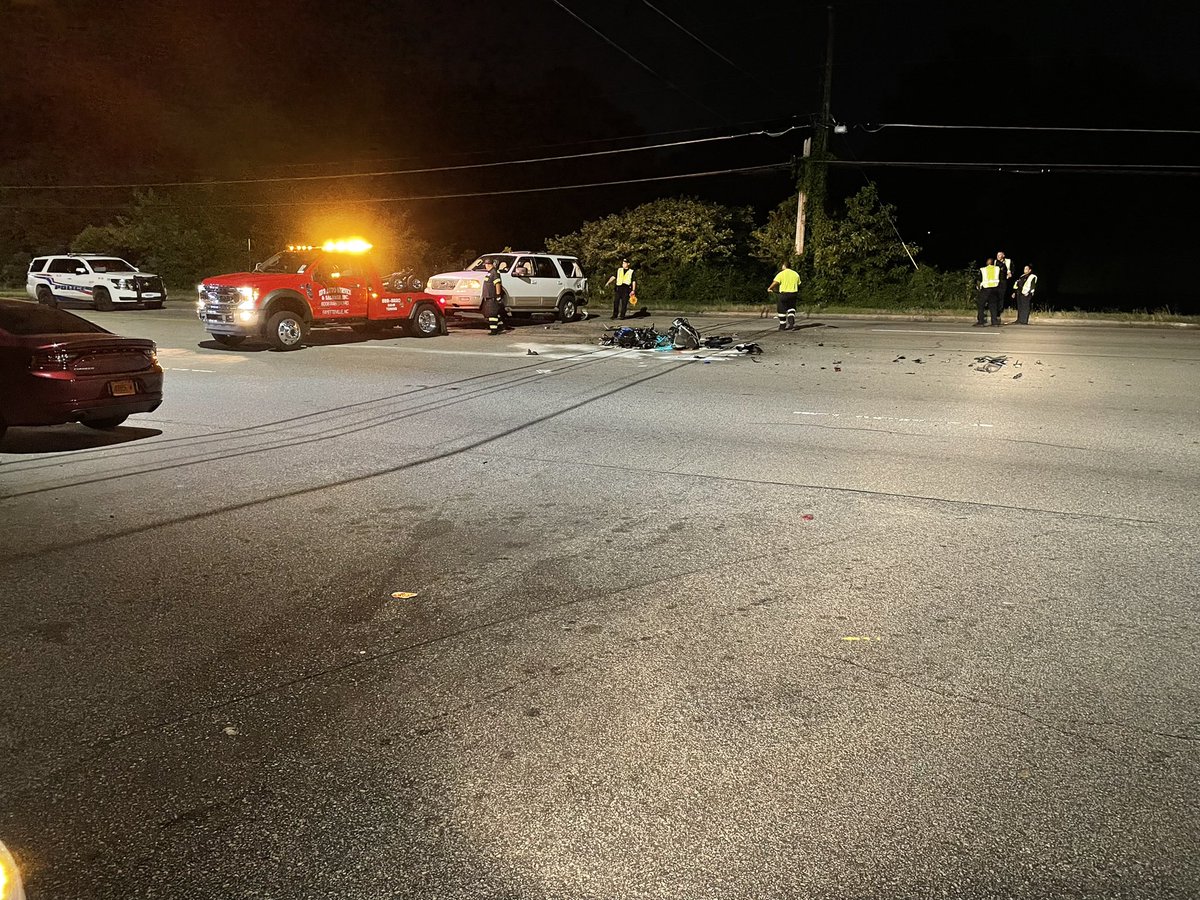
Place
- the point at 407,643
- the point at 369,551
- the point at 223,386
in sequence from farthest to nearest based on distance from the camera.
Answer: the point at 223,386 < the point at 369,551 < the point at 407,643

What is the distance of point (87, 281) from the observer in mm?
28594

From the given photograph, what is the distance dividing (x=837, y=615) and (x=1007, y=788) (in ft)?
5.20

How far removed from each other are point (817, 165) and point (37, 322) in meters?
27.1

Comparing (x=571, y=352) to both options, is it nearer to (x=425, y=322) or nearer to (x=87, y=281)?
(x=425, y=322)

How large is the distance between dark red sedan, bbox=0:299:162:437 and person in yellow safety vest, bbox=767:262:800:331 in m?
16.7

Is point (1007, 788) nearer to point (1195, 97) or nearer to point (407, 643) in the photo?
point (407, 643)

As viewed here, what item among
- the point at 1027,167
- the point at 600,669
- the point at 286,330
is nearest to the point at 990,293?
the point at 1027,167

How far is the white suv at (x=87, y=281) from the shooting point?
2860 centimetres

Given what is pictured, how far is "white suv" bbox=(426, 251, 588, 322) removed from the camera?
2339 cm

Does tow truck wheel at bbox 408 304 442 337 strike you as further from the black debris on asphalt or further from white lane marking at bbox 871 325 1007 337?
the black debris on asphalt

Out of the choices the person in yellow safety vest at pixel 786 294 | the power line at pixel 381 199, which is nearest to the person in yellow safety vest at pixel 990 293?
the person in yellow safety vest at pixel 786 294

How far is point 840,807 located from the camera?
Result: 305 centimetres

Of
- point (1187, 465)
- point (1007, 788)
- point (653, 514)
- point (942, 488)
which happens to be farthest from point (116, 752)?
point (1187, 465)

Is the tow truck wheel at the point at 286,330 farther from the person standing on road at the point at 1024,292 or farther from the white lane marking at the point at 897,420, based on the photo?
the person standing on road at the point at 1024,292
